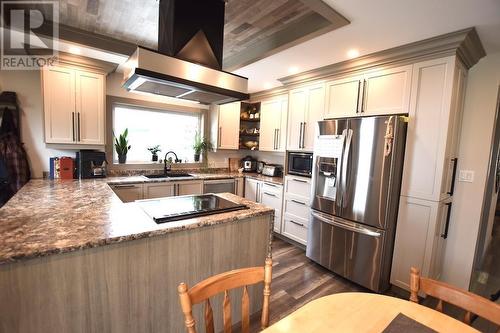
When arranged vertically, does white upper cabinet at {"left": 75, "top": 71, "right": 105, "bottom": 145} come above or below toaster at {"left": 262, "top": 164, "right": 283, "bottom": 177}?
above

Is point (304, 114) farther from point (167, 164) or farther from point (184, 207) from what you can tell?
point (167, 164)

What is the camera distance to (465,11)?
161 centimetres

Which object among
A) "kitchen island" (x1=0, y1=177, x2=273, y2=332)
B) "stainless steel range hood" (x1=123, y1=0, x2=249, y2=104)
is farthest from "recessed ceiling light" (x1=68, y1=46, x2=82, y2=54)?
"kitchen island" (x1=0, y1=177, x2=273, y2=332)

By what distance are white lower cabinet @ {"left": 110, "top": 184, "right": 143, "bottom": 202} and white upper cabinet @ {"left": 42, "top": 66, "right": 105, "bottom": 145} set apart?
633 millimetres

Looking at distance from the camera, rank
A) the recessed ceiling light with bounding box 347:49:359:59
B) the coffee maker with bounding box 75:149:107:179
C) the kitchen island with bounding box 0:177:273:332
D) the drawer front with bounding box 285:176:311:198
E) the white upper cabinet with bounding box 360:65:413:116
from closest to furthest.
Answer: the kitchen island with bounding box 0:177:273:332 < the white upper cabinet with bounding box 360:65:413:116 < the recessed ceiling light with bounding box 347:49:359:59 < the coffee maker with bounding box 75:149:107:179 < the drawer front with bounding box 285:176:311:198

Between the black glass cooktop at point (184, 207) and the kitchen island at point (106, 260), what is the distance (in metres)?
0.06

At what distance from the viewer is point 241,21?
6.72 ft

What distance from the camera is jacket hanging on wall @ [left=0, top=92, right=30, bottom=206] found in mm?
2484

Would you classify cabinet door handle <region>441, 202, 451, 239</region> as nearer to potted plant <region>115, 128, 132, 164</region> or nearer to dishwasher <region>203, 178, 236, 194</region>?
dishwasher <region>203, 178, 236, 194</region>

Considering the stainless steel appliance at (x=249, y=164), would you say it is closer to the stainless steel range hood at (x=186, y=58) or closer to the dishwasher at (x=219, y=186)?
the dishwasher at (x=219, y=186)

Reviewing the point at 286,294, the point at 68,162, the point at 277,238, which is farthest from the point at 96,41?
the point at 277,238

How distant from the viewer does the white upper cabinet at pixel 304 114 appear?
298 centimetres

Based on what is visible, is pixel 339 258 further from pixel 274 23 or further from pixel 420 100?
pixel 274 23

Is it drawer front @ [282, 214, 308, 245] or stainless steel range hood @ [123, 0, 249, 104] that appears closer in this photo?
stainless steel range hood @ [123, 0, 249, 104]
